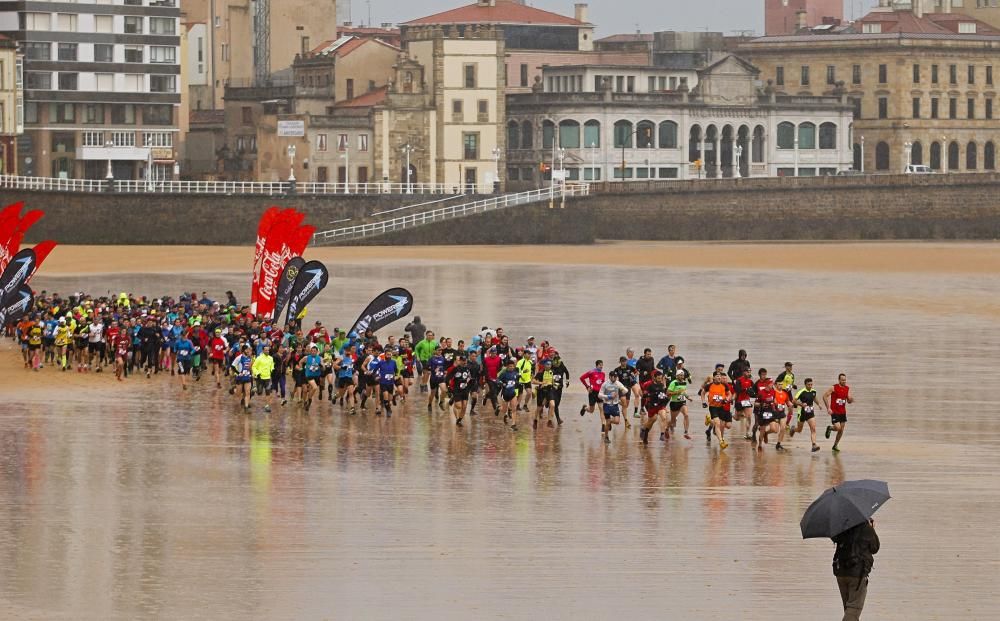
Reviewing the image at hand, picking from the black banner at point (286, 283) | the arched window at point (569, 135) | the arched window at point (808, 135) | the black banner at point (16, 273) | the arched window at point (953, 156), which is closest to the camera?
the black banner at point (286, 283)

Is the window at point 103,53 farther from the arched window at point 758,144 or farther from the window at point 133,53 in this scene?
the arched window at point 758,144

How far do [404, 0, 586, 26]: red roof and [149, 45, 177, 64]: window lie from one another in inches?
507

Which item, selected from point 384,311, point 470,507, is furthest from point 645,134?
point 470,507

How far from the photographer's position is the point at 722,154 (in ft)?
352

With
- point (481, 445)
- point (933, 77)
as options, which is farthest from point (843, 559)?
point (933, 77)

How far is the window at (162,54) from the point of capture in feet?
327

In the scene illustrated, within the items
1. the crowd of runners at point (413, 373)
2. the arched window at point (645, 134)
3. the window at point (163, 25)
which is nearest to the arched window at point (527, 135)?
the arched window at point (645, 134)

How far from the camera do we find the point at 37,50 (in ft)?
313

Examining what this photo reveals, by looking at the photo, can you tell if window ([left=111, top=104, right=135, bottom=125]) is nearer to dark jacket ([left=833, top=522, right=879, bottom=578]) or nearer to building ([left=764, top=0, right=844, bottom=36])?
building ([left=764, top=0, right=844, bottom=36])

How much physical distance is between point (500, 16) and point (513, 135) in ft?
44.5

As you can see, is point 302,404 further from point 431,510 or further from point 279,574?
point 279,574

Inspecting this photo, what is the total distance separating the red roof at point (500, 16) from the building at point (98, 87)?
46.3 feet

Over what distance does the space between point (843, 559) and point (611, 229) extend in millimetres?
76208

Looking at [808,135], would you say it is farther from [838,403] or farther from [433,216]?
[838,403]
